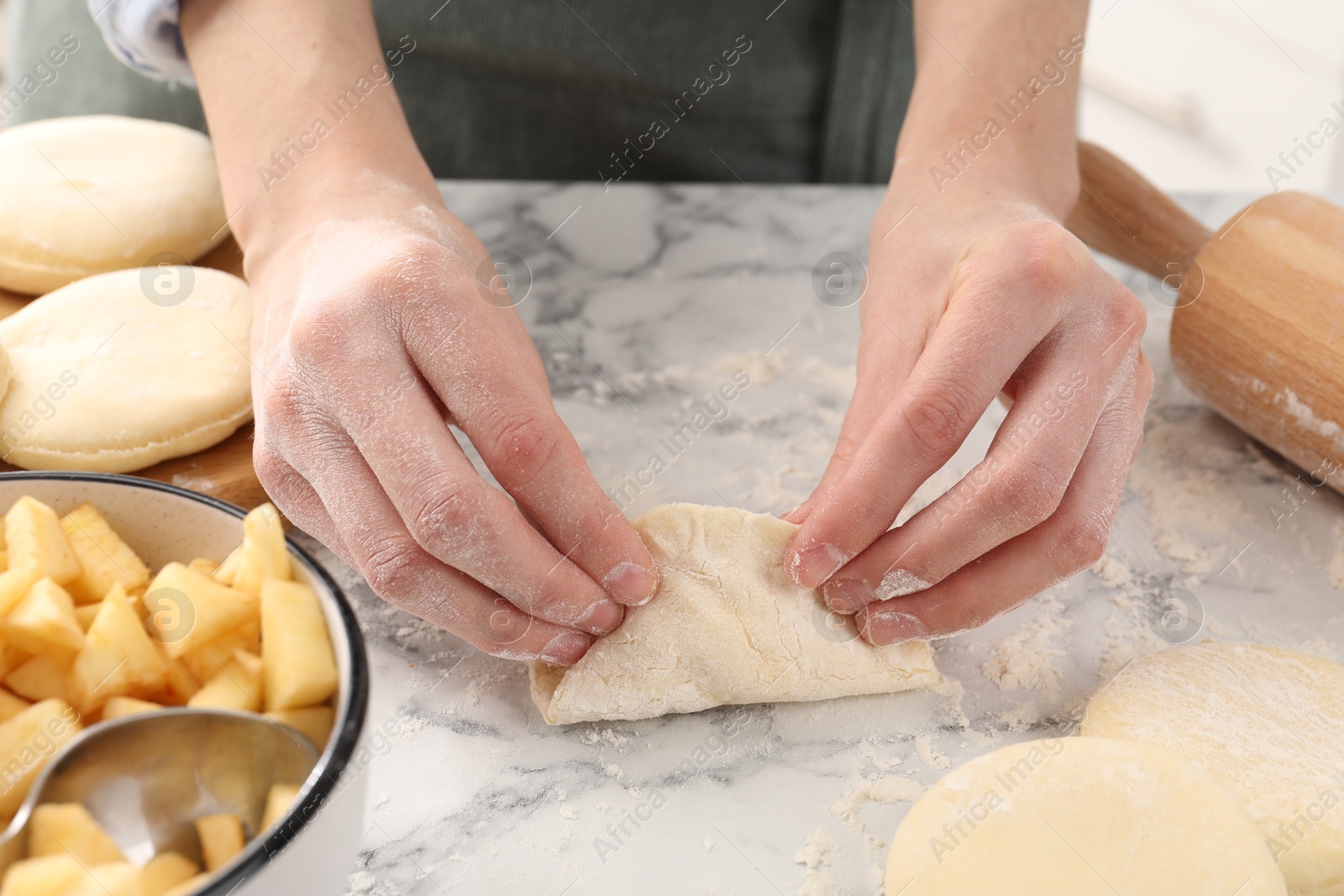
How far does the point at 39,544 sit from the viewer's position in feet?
2.95

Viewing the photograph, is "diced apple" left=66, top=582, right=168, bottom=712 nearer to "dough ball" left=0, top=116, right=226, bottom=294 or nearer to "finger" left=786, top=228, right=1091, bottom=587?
"finger" left=786, top=228, right=1091, bottom=587

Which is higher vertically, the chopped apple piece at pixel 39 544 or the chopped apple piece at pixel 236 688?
the chopped apple piece at pixel 39 544

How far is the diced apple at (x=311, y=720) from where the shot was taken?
31.2 inches

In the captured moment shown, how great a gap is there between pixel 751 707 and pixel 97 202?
1.28 metres

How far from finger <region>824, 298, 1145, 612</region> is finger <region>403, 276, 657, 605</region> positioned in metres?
0.28

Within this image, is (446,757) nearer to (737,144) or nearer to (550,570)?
(550,570)

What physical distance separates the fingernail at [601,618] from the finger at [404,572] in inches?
1.4

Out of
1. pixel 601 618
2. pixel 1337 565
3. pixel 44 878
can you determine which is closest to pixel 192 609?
pixel 44 878

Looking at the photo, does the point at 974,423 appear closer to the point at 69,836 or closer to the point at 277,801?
the point at 277,801

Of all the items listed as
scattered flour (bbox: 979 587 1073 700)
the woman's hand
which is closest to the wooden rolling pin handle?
the woman's hand

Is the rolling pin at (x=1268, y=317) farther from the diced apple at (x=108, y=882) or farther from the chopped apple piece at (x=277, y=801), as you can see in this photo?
the diced apple at (x=108, y=882)

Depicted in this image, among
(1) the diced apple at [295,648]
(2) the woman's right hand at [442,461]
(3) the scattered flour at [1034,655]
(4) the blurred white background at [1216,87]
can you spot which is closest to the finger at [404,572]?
(2) the woman's right hand at [442,461]

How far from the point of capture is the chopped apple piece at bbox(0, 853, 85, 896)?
2.10 feet

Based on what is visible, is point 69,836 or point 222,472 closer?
point 69,836
